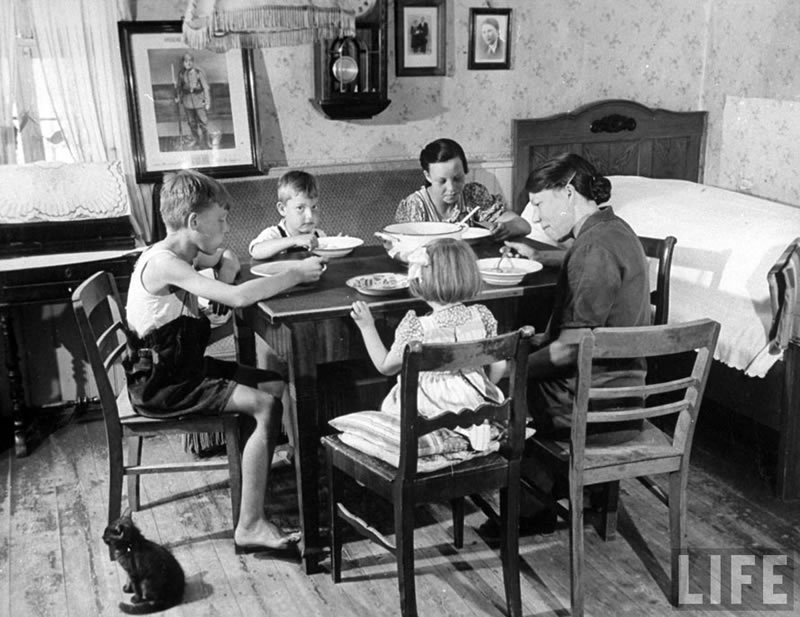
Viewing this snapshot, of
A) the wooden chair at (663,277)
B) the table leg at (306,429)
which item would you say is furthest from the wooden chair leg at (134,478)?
the wooden chair at (663,277)

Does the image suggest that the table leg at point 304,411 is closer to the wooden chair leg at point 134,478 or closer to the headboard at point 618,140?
the wooden chair leg at point 134,478

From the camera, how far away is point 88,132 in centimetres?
412

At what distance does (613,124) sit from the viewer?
17.2 feet

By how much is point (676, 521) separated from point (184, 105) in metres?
3.02

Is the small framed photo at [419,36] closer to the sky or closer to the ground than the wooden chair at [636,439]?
closer to the sky

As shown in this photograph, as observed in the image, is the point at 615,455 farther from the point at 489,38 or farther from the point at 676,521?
the point at 489,38

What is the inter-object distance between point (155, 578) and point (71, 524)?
0.73 m

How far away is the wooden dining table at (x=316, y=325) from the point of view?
8.49ft

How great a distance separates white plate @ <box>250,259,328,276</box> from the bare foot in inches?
33.6

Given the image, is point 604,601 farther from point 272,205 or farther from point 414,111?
point 414,111

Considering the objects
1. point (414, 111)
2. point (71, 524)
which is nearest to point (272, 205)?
point (414, 111)

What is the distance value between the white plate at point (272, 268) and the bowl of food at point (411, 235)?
27 cm

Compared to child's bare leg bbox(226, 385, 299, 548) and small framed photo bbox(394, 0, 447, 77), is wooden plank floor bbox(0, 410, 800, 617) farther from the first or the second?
small framed photo bbox(394, 0, 447, 77)

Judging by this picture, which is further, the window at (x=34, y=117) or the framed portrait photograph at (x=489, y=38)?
the framed portrait photograph at (x=489, y=38)
